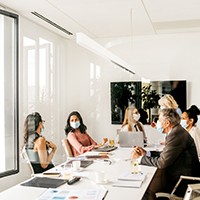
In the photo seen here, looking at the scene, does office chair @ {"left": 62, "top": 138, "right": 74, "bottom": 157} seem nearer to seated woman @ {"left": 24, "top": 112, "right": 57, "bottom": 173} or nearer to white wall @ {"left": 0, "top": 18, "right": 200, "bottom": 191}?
seated woman @ {"left": 24, "top": 112, "right": 57, "bottom": 173}

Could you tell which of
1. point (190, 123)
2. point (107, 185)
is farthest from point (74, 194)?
point (190, 123)

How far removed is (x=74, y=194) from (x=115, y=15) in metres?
3.09

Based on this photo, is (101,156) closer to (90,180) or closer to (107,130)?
(90,180)

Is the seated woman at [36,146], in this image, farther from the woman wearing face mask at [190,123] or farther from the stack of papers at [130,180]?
the woman wearing face mask at [190,123]

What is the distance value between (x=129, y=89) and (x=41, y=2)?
2467 mm

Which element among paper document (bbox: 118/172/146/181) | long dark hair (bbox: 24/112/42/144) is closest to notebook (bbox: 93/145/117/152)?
long dark hair (bbox: 24/112/42/144)

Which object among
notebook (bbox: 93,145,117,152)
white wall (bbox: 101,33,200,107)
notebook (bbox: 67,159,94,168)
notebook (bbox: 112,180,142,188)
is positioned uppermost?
white wall (bbox: 101,33,200,107)

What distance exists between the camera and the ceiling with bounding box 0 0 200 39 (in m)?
4.12

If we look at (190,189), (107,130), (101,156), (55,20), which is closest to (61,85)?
(107,130)

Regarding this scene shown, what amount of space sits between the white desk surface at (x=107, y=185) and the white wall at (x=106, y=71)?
8.47 ft

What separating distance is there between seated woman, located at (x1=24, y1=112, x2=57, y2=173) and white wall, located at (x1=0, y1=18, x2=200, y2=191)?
82 cm

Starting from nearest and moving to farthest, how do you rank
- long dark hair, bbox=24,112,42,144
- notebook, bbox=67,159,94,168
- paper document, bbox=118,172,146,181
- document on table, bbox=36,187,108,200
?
document on table, bbox=36,187,108,200 → paper document, bbox=118,172,146,181 → notebook, bbox=67,159,94,168 → long dark hair, bbox=24,112,42,144

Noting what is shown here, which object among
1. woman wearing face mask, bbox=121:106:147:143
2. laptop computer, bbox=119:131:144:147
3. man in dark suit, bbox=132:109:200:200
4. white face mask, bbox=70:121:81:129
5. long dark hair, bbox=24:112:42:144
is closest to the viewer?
man in dark suit, bbox=132:109:200:200

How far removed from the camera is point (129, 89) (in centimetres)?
591
